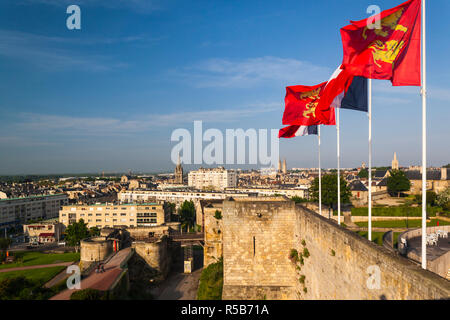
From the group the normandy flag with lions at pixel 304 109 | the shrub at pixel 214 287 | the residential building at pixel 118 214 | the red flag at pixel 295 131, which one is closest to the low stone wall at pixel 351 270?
the red flag at pixel 295 131

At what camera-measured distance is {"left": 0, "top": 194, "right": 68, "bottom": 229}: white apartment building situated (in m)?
62.5

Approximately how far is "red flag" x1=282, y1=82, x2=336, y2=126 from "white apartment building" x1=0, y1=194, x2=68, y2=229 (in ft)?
228

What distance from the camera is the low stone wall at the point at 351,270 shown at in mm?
5539

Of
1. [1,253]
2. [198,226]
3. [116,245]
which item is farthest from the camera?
[198,226]

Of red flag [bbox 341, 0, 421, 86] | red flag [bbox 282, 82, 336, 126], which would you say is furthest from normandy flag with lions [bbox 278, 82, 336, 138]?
red flag [bbox 341, 0, 421, 86]

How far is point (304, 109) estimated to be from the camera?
13.0 metres

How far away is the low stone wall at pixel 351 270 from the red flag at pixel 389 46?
13.6 ft

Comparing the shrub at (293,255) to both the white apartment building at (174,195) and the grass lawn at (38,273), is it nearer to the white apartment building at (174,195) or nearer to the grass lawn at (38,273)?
the grass lawn at (38,273)

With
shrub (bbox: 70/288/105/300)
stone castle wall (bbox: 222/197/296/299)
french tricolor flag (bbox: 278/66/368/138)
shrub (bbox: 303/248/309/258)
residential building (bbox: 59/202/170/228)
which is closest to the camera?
french tricolor flag (bbox: 278/66/368/138)

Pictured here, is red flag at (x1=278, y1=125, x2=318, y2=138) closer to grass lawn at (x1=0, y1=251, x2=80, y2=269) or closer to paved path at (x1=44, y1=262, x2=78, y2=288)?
paved path at (x1=44, y1=262, x2=78, y2=288)

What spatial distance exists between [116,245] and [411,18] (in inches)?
1124
